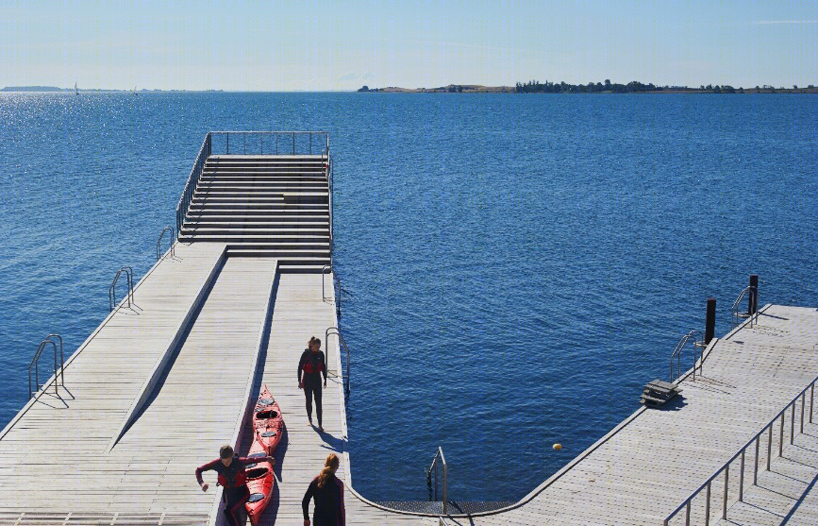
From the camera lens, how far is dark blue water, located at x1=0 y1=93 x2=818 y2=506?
2552 centimetres

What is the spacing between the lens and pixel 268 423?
62.5 ft

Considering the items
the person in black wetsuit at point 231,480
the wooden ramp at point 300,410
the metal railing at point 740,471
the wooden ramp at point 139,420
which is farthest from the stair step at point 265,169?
the person in black wetsuit at point 231,480

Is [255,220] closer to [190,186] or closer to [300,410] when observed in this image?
[190,186]

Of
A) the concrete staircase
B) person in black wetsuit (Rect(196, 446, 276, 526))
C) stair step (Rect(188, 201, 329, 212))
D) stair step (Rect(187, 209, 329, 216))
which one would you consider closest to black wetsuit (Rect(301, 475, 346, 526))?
person in black wetsuit (Rect(196, 446, 276, 526))

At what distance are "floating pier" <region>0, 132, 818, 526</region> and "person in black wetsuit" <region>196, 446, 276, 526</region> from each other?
814 millimetres

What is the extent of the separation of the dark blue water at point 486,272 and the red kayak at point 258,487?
4727 millimetres

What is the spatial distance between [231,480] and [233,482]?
0.05 m

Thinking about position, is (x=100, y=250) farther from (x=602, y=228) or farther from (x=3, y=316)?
(x=602, y=228)

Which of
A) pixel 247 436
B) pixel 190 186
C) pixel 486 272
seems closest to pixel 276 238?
pixel 190 186

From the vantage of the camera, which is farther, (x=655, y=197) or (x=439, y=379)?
(x=655, y=197)

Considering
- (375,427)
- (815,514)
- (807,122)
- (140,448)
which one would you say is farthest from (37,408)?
(807,122)

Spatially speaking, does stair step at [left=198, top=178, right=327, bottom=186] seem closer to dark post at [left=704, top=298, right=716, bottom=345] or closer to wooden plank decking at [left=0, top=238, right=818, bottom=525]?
wooden plank decking at [left=0, top=238, right=818, bottom=525]

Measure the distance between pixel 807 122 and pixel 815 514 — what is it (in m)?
160

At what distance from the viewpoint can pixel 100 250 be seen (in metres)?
46.1
